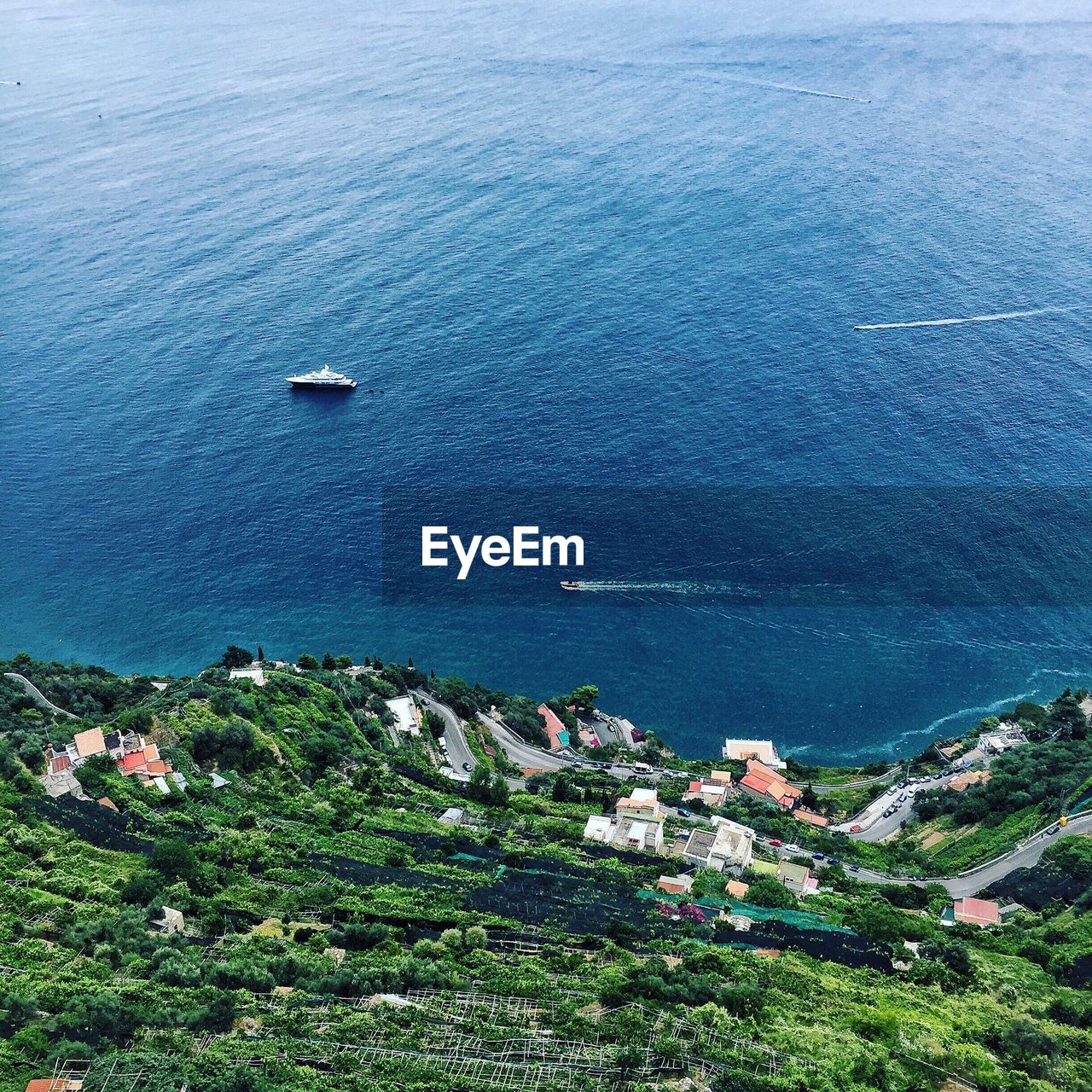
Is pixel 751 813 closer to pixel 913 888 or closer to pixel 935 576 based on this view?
pixel 913 888

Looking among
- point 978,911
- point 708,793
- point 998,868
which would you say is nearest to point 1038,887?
point 998,868

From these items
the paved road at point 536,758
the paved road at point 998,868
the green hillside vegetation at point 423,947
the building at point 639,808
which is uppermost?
the paved road at point 536,758

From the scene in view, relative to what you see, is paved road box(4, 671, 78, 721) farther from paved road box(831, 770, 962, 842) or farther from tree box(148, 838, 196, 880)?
paved road box(831, 770, 962, 842)

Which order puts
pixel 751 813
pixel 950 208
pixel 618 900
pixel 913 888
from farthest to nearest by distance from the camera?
1. pixel 950 208
2. pixel 751 813
3. pixel 913 888
4. pixel 618 900

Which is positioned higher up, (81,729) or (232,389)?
(232,389)

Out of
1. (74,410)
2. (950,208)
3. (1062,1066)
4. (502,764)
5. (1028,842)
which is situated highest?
(950,208)

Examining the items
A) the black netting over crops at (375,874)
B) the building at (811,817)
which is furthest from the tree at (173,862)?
the building at (811,817)

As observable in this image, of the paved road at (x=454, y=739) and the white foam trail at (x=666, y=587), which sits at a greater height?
the white foam trail at (x=666, y=587)

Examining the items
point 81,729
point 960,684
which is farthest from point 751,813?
point 81,729

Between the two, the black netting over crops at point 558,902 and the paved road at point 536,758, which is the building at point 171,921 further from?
the paved road at point 536,758
